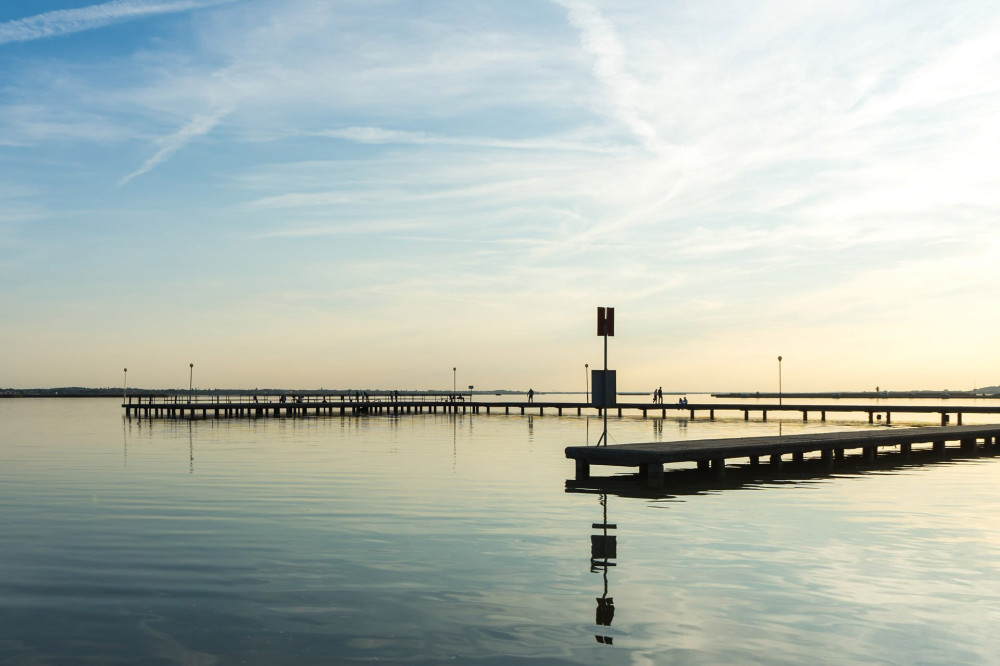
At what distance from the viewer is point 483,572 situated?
41.9 feet

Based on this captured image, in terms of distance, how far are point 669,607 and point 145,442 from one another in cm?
3902

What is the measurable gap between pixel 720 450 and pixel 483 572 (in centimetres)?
1637

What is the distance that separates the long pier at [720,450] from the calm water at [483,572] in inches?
60.2

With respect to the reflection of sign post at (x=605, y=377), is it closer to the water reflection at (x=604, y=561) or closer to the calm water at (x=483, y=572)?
the calm water at (x=483, y=572)

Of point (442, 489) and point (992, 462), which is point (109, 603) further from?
point (992, 462)

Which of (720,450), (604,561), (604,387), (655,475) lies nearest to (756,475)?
(720,450)

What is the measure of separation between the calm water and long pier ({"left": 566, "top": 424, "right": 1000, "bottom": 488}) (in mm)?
1528

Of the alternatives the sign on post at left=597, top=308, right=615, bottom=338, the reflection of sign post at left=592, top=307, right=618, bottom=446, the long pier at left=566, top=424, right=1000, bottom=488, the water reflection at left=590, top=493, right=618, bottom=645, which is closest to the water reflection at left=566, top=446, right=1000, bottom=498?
the long pier at left=566, top=424, right=1000, bottom=488

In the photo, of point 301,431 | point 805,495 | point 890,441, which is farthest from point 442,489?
point 301,431

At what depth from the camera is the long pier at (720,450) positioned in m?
25.4

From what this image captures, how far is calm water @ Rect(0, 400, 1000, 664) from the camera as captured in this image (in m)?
9.16

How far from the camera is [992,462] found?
3569 centimetres

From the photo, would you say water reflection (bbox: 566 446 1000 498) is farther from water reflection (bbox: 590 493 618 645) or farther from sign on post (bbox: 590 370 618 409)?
water reflection (bbox: 590 493 618 645)

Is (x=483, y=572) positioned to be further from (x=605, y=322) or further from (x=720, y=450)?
(x=720, y=450)
